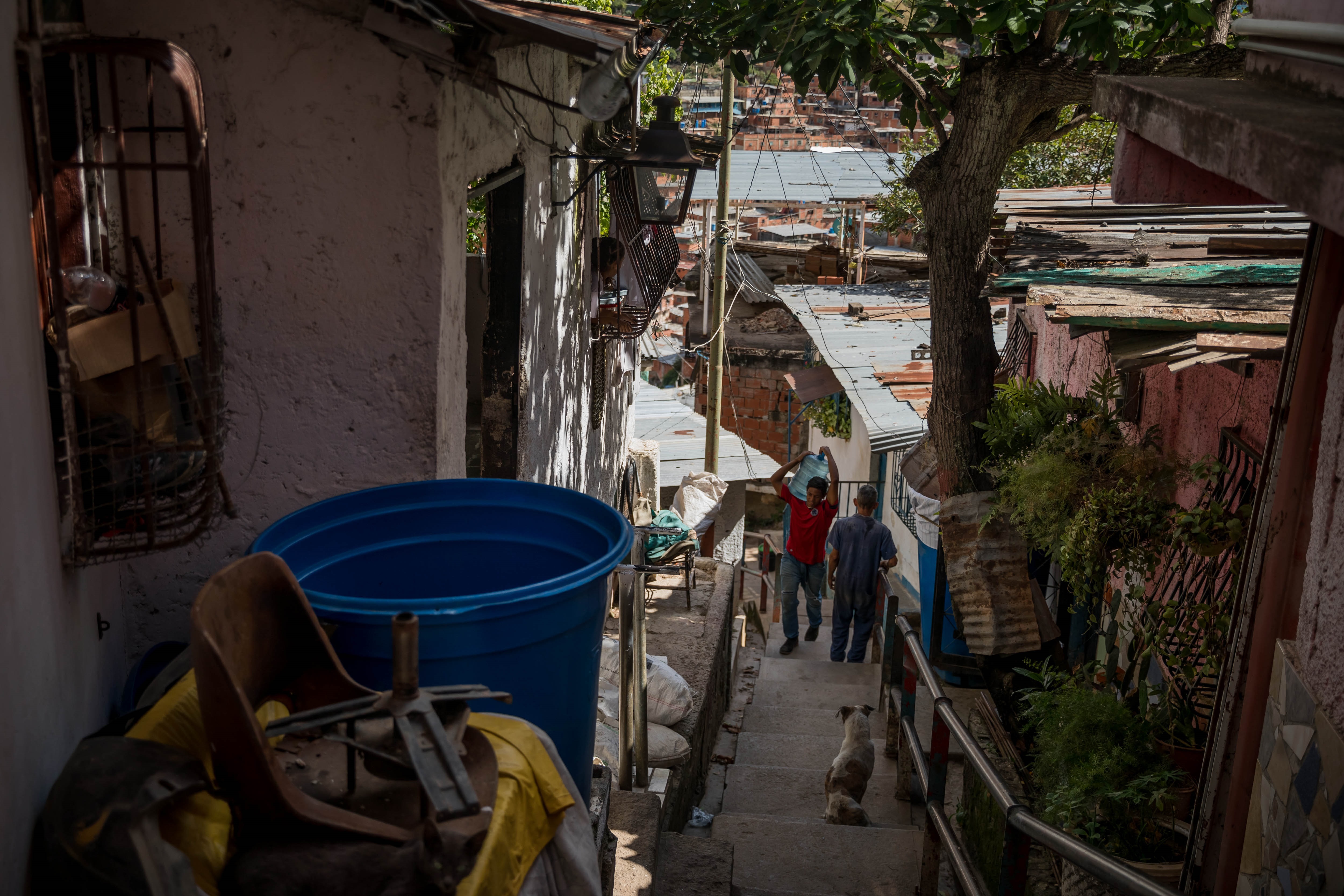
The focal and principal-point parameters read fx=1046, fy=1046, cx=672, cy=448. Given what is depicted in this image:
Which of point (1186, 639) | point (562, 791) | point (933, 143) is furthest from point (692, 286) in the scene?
point (562, 791)

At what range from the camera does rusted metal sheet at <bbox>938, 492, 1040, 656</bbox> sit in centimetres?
587

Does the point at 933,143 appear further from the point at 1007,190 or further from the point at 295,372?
the point at 295,372

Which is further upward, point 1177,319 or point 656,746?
point 1177,319

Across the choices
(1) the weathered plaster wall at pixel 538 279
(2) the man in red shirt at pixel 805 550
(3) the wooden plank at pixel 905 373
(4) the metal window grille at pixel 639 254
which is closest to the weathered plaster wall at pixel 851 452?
(2) the man in red shirt at pixel 805 550

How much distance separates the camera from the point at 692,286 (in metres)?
18.5

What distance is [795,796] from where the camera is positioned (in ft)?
19.4

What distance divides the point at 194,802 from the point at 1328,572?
2.16m

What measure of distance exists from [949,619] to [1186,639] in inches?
124

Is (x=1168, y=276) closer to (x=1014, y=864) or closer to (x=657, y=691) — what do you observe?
(x=1014, y=864)

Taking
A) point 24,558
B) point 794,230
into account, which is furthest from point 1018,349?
point 794,230

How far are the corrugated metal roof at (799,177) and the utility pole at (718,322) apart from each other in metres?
2.71

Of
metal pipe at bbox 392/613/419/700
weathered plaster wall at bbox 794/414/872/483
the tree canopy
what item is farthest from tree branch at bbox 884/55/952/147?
weathered plaster wall at bbox 794/414/872/483

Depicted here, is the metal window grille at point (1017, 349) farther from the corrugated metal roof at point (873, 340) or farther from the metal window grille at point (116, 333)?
the metal window grille at point (116, 333)

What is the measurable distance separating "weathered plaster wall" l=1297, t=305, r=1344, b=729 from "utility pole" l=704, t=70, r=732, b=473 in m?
9.88
